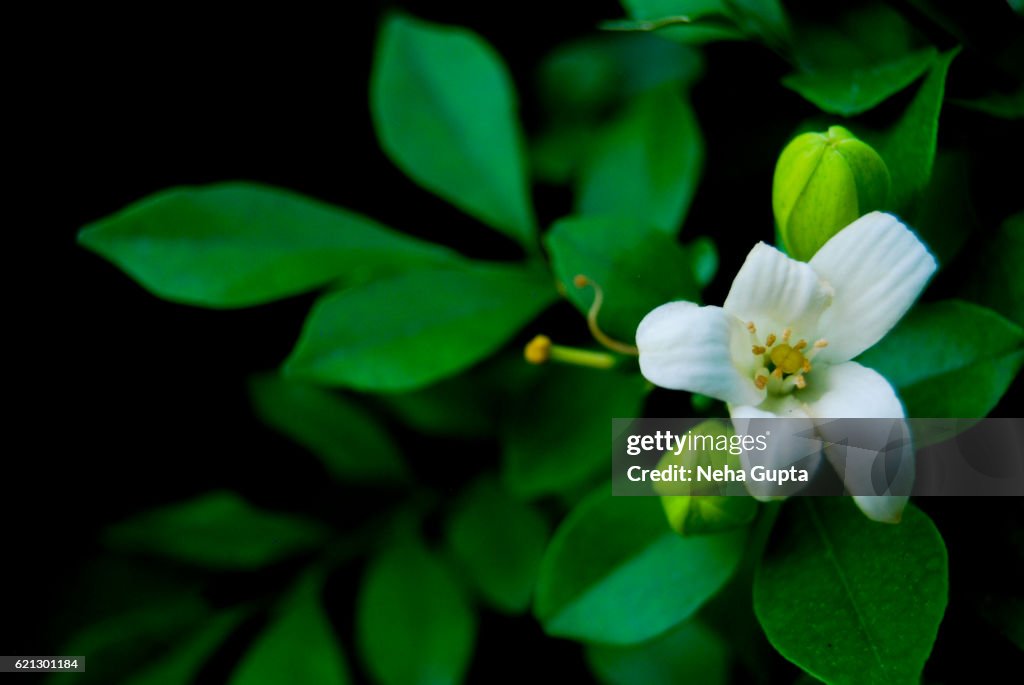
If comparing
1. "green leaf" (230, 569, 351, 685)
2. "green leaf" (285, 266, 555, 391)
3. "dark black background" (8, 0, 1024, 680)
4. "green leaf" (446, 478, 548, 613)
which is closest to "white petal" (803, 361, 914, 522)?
"green leaf" (285, 266, 555, 391)

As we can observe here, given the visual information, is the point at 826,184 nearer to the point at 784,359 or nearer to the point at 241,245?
the point at 784,359

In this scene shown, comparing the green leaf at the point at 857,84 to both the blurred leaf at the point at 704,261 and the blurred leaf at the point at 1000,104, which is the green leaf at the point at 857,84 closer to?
the blurred leaf at the point at 1000,104

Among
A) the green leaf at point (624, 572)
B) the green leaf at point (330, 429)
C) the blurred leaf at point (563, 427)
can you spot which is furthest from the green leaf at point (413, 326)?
the green leaf at point (330, 429)

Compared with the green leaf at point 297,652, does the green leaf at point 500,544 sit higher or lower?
higher

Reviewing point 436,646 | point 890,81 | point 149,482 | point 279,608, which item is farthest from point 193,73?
point 890,81

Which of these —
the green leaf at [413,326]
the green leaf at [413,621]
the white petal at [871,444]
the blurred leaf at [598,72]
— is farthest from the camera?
the blurred leaf at [598,72]

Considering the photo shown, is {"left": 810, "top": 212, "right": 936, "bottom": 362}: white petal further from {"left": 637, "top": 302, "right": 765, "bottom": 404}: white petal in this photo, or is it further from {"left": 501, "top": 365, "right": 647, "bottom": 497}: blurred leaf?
{"left": 501, "top": 365, "right": 647, "bottom": 497}: blurred leaf
